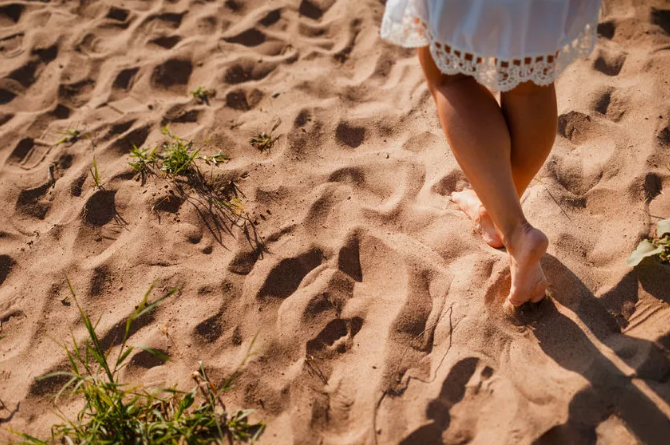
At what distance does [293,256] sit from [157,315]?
0.57 meters

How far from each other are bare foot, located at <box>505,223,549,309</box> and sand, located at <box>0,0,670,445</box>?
0.11m

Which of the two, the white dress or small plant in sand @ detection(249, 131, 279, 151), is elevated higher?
the white dress

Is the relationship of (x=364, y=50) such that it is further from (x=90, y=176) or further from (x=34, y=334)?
(x=34, y=334)

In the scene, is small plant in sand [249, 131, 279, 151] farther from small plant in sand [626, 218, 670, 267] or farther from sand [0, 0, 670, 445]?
small plant in sand [626, 218, 670, 267]

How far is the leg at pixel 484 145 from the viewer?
1603 mm

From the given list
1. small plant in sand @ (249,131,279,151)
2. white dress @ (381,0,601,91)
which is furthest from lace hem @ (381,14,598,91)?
small plant in sand @ (249,131,279,151)

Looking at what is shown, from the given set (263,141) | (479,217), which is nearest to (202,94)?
(263,141)

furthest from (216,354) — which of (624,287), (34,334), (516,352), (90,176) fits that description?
(624,287)

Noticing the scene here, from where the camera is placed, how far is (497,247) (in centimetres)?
213

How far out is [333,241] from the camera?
223 centimetres

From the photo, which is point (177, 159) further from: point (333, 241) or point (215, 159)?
point (333, 241)

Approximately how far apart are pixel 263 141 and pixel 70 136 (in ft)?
3.33

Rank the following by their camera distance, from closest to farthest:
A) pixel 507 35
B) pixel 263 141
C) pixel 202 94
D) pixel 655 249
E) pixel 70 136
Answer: pixel 507 35, pixel 655 249, pixel 263 141, pixel 70 136, pixel 202 94

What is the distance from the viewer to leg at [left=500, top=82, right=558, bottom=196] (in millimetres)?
1605
